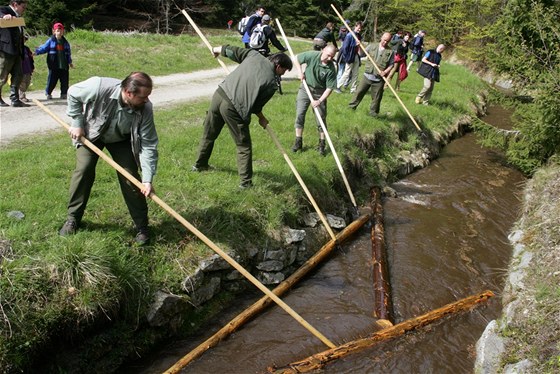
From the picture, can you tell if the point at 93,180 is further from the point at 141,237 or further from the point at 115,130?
the point at 141,237

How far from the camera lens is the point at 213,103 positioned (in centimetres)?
684

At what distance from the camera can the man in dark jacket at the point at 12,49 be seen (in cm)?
901

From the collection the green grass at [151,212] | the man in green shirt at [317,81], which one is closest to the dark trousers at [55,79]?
the green grass at [151,212]

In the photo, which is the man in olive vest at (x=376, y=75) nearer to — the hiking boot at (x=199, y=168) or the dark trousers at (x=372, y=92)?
the dark trousers at (x=372, y=92)

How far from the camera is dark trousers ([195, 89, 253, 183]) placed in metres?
6.68

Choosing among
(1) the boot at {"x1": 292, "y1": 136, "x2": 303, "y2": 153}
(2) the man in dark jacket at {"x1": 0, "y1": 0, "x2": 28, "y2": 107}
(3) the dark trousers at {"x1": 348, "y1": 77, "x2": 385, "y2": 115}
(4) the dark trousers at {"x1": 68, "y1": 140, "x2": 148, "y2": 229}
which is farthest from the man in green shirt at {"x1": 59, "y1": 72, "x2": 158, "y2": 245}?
(3) the dark trousers at {"x1": 348, "y1": 77, "x2": 385, "y2": 115}

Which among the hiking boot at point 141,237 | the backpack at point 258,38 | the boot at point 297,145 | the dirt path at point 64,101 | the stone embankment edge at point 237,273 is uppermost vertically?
the backpack at point 258,38

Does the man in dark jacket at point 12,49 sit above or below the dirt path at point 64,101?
above

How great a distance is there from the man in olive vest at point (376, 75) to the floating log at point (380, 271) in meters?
4.21

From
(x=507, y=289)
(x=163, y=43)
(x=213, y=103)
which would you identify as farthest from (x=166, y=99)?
(x=507, y=289)

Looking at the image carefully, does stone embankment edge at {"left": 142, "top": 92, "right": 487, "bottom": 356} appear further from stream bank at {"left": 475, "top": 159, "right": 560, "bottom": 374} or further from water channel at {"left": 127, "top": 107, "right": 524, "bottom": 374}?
stream bank at {"left": 475, "top": 159, "right": 560, "bottom": 374}

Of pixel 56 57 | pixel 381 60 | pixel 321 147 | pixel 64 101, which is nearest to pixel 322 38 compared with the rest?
pixel 381 60

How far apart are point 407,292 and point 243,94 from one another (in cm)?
385

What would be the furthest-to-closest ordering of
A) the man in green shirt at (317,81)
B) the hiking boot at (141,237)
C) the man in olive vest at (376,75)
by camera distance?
the man in olive vest at (376,75)
the man in green shirt at (317,81)
the hiking boot at (141,237)
